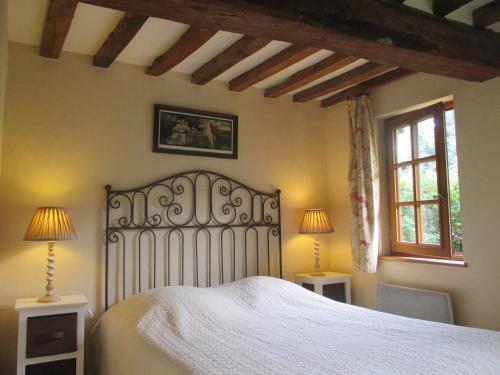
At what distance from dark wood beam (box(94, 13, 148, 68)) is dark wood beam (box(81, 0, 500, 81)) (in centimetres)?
68

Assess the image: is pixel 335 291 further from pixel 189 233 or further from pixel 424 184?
pixel 189 233

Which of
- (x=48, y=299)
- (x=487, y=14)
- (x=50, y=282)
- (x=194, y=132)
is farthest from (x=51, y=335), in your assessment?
(x=487, y=14)

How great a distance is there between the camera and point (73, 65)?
9.61ft

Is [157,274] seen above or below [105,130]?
below

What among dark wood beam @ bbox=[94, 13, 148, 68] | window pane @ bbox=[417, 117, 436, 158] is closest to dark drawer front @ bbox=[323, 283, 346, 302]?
window pane @ bbox=[417, 117, 436, 158]

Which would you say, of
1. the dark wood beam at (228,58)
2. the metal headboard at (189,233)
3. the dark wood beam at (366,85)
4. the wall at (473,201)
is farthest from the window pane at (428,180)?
the dark wood beam at (228,58)

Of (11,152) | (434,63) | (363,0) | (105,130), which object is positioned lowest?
(11,152)

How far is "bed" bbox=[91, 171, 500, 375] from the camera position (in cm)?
176

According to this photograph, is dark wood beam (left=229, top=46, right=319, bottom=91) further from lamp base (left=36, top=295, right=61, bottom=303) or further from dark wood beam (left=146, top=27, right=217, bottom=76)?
lamp base (left=36, top=295, right=61, bottom=303)

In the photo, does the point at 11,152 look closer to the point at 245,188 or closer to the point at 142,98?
the point at 142,98

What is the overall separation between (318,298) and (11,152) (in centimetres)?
229

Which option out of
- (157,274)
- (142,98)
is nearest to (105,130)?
(142,98)

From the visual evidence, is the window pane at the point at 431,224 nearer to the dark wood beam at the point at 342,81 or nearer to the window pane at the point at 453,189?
the window pane at the point at 453,189

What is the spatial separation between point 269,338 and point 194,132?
1806 mm
